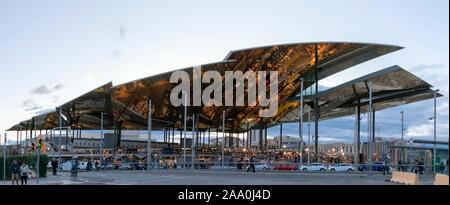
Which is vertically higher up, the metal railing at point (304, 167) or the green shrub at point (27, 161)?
the green shrub at point (27, 161)

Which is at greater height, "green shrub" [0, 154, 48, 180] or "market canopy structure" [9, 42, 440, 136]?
"market canopy structure" [9, 42, 440, 136]

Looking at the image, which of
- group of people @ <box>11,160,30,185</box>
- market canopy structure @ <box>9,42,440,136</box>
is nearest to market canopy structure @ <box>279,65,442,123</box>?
market canopy structure @ <box>9,42,440,136</box>

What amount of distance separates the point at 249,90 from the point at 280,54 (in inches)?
444

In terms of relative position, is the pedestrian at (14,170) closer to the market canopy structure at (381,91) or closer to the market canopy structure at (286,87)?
the market canopy structure at (286,87)

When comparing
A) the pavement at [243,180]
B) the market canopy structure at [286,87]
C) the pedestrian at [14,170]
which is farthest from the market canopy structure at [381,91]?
the pedestrian at [14,170]

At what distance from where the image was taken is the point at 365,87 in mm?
58219

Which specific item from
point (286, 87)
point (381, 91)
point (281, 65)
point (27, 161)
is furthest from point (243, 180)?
point (381, 91)

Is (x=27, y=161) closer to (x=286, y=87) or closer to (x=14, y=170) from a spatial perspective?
(x=14, y=170)

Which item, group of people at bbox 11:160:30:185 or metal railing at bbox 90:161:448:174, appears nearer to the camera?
group of people at bbox 11:160:30:185

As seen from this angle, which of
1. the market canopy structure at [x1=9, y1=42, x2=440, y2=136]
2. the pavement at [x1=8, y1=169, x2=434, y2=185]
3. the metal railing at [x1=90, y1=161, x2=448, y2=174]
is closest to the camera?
the pavement at [x1=8, y1=169, x2=434, y2=185]

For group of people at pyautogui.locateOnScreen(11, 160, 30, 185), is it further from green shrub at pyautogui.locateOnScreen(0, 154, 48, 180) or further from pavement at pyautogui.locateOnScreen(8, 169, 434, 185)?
green shrub at pyautogui.locateOnScreen(0, 154, 48, 180)

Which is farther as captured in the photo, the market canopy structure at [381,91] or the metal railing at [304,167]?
the market canopy structure at [381,91]

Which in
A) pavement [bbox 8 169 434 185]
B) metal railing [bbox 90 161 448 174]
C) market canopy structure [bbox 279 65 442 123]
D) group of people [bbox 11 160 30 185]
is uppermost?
market canopy structure [bbox 279 65 442 123]
